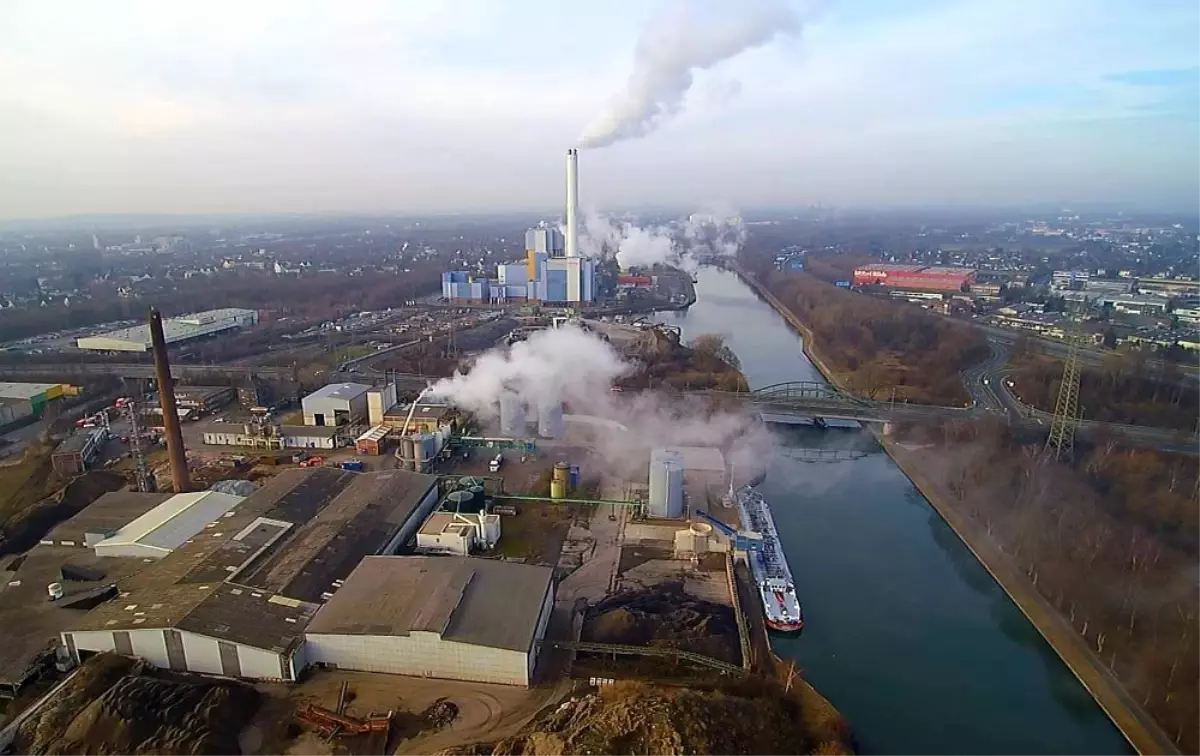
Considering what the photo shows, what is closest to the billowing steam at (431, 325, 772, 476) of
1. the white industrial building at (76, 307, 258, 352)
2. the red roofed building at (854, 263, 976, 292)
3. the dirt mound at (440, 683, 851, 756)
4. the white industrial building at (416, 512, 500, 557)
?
the white industrial building at (416, 512, 500, 557)

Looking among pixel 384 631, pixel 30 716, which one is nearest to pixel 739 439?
pixel 384 631

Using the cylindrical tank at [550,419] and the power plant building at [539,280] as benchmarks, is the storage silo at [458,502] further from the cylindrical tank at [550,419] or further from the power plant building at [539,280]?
the power plant building at [539,280]

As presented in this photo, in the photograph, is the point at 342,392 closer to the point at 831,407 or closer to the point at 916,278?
the point at 831,407

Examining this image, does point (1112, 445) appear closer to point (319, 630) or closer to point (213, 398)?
point (319, 630)

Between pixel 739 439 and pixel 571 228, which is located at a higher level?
pixel 571 228

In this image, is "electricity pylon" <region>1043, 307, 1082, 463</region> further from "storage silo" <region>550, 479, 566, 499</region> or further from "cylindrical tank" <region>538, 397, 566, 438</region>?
"cylindrical tank" <region>538, 397, 566, 438</region>

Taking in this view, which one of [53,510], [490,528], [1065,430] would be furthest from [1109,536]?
[53,510]

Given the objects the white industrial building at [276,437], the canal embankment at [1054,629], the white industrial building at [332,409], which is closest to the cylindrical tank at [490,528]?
the white industrial building at [276,437]
